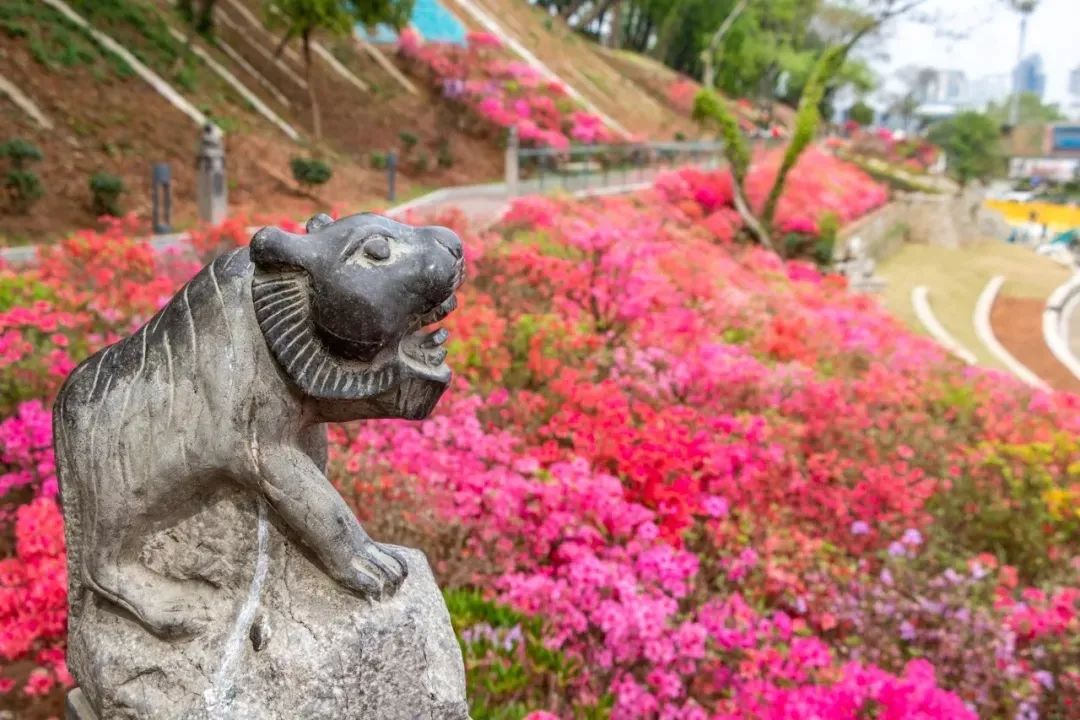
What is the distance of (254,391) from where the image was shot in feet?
5.90

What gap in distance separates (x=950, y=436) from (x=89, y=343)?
19.4ft

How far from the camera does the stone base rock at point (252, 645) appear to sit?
6.18 feet

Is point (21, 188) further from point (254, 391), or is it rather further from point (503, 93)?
point (503, 93)

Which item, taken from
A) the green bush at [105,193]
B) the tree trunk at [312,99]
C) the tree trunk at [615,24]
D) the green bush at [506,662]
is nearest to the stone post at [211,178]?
the green bush at [105,193]

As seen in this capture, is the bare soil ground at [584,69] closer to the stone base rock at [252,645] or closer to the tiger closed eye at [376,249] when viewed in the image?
the tiger closed eye at [376,249]

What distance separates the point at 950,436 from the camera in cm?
648

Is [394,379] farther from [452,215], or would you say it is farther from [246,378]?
[452,215]

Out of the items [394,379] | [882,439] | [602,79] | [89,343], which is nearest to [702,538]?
[882,439]

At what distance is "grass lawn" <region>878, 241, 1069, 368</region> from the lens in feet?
49.5

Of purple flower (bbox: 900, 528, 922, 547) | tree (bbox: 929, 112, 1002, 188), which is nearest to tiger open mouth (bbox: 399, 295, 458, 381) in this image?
purple flower (bbox: 900, 528, 922, 547)

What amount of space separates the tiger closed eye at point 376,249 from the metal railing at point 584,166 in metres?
13.8

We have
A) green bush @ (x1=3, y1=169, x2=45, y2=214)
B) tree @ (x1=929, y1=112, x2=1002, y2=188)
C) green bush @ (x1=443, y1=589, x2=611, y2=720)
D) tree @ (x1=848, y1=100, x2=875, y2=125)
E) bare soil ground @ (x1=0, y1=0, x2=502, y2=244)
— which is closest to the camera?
green bush @ (x1=443, y1=589, x2=611, y2=720)

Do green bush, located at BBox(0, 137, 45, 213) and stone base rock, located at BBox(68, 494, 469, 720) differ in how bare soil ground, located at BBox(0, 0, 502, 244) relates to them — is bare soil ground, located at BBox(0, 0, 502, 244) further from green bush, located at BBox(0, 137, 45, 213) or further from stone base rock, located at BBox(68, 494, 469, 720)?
stone base rock, located at BBox(68, 494, 469, 720)

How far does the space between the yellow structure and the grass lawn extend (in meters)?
18.4
